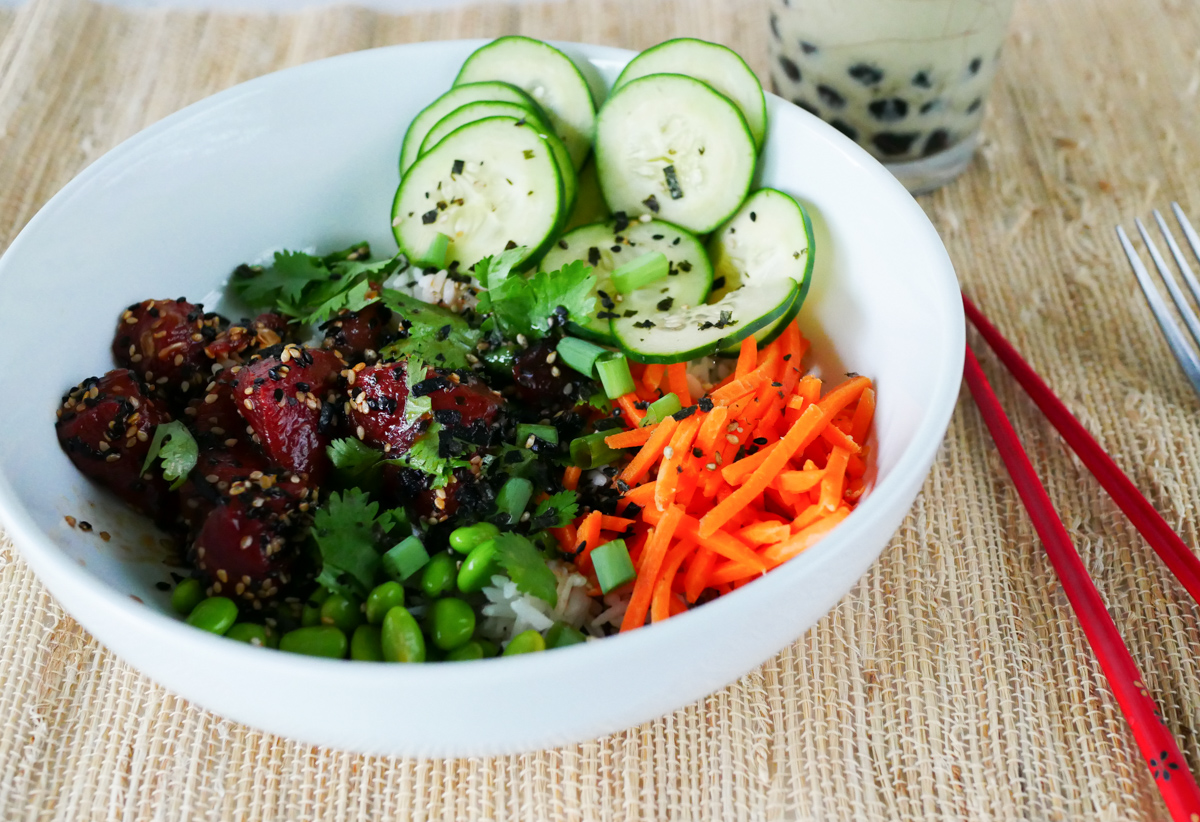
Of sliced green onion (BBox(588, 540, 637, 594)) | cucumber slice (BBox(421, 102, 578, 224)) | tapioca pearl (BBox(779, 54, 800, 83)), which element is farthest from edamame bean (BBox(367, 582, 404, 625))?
tapioca pearl (BBox(779, 54, 800, 83))

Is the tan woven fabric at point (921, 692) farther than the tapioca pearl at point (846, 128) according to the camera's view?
No

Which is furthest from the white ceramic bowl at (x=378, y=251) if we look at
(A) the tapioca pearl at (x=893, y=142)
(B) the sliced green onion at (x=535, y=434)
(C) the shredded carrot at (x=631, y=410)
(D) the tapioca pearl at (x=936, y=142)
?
(D) the tapioca pearl at (x=936, y=142)

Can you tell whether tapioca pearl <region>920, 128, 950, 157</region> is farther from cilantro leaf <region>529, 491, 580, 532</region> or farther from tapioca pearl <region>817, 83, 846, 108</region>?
cilantro leaf <region>529, 491, 580, 532</region>

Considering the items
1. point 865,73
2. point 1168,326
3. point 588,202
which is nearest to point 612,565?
point 588,202

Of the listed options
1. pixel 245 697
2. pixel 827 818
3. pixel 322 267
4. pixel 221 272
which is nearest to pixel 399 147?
pixel 322 267

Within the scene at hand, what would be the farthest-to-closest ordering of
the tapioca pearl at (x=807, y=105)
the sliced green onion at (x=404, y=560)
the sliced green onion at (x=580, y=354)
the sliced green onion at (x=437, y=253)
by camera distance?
the tapioca pearl at (x=807, y=105)
the sliced green onion at (x=437, y=253)
the sliced green onion at (x=580, y=354)
the sliced green onion at (x=404, y=560)

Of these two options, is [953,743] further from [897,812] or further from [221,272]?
[221,272]

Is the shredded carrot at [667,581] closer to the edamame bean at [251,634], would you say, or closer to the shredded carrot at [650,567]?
the shredded carrot at [650,567]
